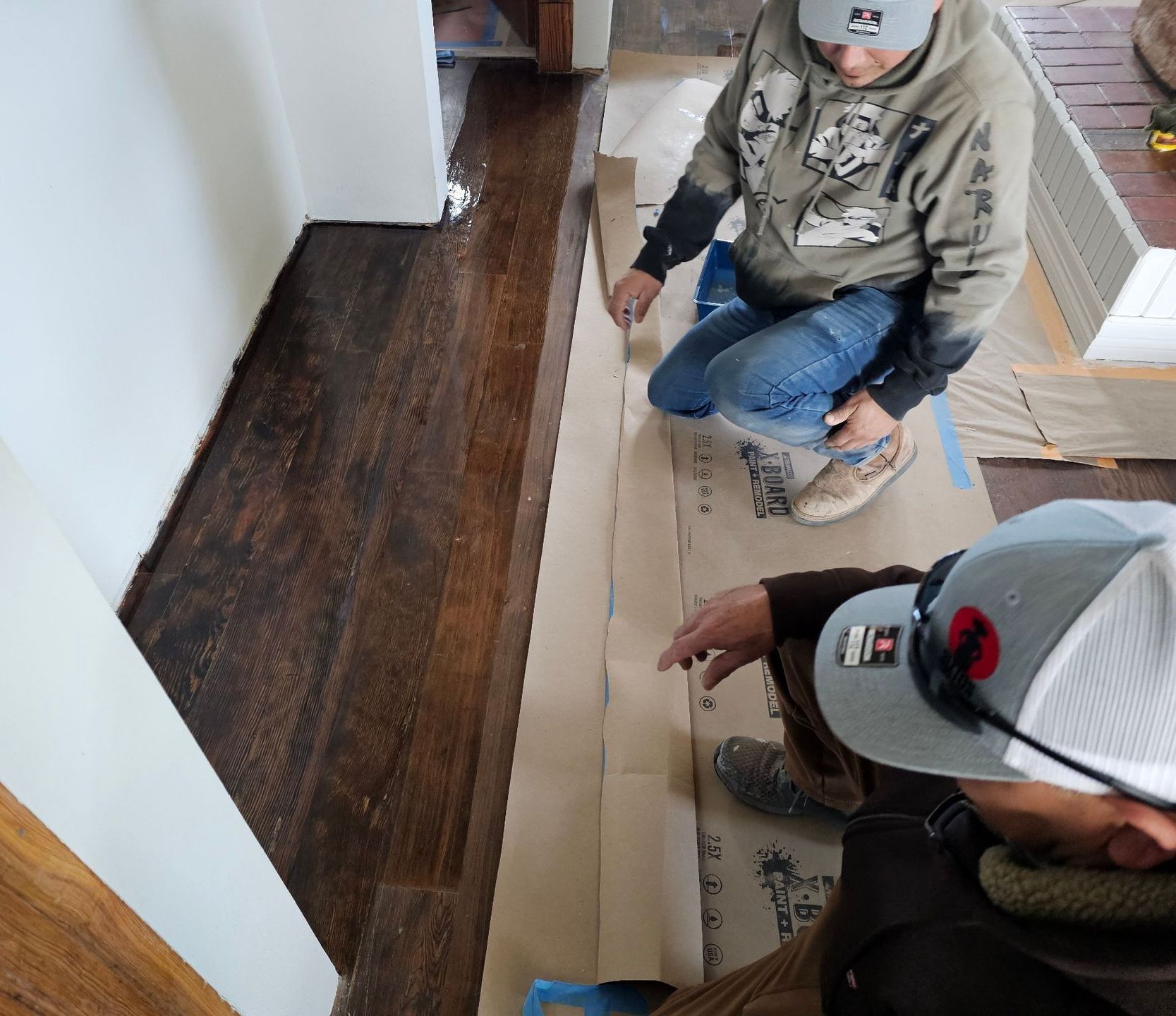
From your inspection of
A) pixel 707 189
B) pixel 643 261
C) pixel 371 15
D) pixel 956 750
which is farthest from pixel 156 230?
pixel 956 750

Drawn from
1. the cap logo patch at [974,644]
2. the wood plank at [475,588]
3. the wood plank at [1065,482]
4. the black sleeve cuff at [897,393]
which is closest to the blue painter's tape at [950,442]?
the wood plank at [1065,482]

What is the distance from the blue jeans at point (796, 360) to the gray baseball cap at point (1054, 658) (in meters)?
0.88

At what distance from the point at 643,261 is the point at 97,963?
1424 millimetres

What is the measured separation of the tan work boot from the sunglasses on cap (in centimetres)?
96

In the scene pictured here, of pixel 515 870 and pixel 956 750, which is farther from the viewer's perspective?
pixel 515 870

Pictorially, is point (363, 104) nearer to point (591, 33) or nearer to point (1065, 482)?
point (591, 33)

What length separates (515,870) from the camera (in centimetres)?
124

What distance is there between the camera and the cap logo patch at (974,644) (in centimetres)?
54

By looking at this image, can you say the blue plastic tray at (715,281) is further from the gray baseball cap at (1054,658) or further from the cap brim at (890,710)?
the gray baseball cap at (1054,658)

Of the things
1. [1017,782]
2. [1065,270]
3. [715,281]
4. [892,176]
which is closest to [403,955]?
[1017,782]

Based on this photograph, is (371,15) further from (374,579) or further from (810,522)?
(810,522)

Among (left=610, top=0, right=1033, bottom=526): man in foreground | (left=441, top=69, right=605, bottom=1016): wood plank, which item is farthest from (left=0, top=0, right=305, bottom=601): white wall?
(left=610, top=0, right=1033, bottom=526): man in foreground

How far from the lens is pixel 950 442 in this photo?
1.84 m

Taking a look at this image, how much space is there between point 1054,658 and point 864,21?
0.93 metres
